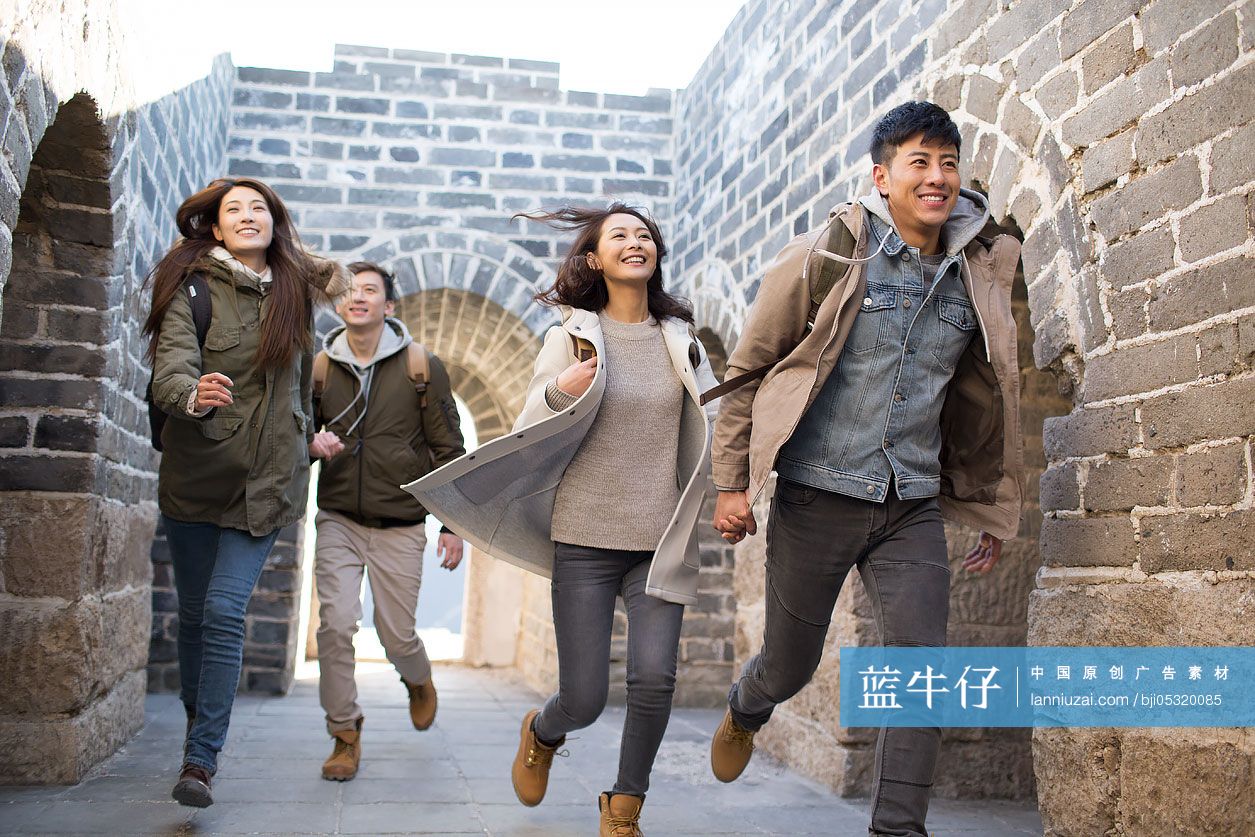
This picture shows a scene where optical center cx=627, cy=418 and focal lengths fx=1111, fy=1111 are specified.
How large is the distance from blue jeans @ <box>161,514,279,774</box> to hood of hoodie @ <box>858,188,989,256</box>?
5.88ft

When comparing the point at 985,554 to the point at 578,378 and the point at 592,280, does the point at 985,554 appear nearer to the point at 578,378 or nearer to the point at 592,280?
the point at 578,378

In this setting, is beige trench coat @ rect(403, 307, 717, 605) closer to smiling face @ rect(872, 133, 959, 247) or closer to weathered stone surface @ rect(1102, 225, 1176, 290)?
smiling face @ rect(872, 133, 959, 247)

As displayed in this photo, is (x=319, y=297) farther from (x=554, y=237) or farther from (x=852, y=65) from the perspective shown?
(x=554, y=237)

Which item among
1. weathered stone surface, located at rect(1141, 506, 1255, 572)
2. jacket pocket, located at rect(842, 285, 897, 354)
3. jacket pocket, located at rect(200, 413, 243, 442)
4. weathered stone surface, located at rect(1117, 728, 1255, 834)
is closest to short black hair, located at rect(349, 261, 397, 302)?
jacket pocket, located at rect(200, 413, 243, 442)

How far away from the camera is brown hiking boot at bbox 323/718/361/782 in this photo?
367 cm

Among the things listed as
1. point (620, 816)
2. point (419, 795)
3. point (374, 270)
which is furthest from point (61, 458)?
point (620, 816)

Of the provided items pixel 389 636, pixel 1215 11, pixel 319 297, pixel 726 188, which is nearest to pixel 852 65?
pixel 726 188

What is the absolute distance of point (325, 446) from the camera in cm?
366

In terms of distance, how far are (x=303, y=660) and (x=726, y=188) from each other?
5.00 metres

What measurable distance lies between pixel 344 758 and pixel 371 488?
908 mm

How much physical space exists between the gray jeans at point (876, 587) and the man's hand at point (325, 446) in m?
1.63

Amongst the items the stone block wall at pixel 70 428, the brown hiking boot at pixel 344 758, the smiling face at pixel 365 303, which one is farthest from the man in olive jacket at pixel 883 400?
the stone block wall at pixel 70 428

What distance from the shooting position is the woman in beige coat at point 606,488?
271 cm

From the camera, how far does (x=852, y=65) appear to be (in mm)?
4688
